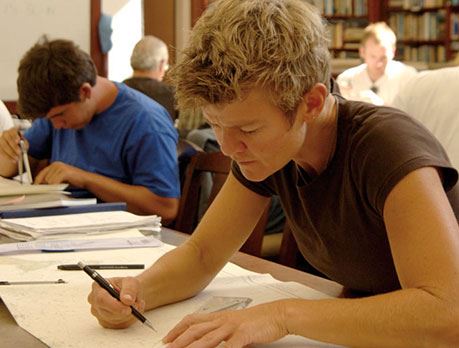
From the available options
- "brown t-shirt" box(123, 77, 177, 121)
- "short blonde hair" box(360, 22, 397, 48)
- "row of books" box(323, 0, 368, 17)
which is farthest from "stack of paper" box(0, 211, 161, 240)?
"row of books" box(323, 0, 368, 17)

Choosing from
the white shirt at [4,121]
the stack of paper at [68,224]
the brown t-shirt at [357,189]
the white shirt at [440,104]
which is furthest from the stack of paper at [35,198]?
the white shirt at [4,121]

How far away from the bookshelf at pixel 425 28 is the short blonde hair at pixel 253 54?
6.76 m

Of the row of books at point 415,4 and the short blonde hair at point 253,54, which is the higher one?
the short blonde hair at point 253,54

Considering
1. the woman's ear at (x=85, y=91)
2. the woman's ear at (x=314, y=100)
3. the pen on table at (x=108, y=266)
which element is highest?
the woman's ear at (x=314, y=100)

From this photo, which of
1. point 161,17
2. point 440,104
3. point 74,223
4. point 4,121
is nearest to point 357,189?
point 74,223

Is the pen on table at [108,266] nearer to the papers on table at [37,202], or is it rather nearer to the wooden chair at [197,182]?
the papers on table at [37,202]

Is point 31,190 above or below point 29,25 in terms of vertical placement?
below

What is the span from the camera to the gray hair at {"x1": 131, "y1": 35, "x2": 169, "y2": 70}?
503 cm

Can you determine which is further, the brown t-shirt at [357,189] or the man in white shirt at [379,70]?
the man in white shirt at [379,70]

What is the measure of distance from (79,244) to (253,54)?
2.59ft

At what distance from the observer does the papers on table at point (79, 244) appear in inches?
68.5

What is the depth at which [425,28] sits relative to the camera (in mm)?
7816

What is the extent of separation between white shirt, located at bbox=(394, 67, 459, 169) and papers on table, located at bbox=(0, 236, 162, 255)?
1.53 meters

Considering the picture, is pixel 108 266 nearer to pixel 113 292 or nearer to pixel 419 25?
pixel 113 292
